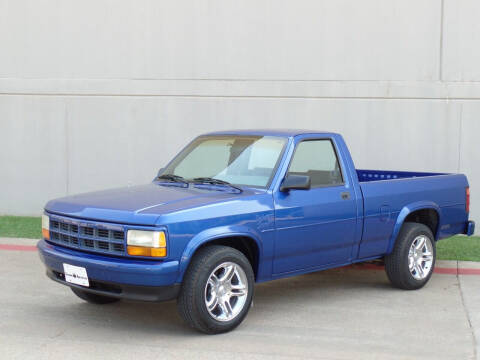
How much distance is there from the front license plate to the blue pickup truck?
2 cm

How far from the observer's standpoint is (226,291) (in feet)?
20.3

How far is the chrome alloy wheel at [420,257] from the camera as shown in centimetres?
798

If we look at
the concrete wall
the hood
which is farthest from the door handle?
the concrete wall

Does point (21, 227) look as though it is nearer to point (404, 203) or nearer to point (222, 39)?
point (222, 39)

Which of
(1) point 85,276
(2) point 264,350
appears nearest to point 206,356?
(2) point 264,350

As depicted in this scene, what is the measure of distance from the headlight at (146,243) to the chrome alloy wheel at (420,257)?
3.24 meters

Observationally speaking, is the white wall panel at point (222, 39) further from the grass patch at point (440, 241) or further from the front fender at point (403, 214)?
the front fender at point (403, 214)

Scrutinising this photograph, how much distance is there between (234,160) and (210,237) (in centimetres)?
127

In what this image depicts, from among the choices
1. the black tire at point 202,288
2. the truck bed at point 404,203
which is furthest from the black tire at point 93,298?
the truck bed at point 404,203

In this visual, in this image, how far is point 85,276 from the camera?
605 cm

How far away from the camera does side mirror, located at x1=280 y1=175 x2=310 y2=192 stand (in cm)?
663

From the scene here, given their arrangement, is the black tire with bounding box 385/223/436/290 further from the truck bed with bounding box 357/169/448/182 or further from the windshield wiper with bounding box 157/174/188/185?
the windshield wiper with bounding box 157/174/188/185

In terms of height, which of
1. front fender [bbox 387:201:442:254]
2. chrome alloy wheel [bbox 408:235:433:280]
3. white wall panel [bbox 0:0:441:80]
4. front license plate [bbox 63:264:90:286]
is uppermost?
white wall panel [bbox 0:0:441:80]

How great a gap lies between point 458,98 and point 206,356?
24.6 ft
